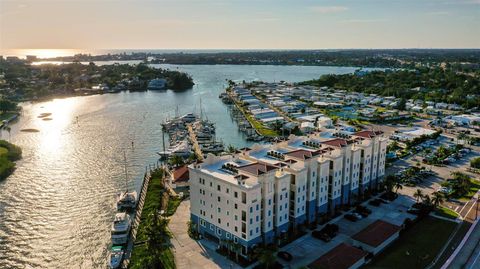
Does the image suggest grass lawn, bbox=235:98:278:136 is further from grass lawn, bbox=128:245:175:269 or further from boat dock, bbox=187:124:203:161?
grass lawn, bbox=128:245:175:269

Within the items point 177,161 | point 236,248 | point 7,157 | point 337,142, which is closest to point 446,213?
point 337,142

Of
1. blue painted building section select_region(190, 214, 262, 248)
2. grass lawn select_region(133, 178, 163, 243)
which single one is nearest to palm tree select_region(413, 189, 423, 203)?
blue painted building section select_region(190, 214, 262, 248)

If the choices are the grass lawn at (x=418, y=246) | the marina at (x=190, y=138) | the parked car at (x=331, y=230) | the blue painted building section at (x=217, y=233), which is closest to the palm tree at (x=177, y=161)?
the marina at (x=190, y=138)

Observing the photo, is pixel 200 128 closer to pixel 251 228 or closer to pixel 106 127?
pixel 106 127

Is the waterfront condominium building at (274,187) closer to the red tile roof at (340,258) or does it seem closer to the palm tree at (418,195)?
the red tile roof at (340,258)

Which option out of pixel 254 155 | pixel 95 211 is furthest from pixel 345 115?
pixel 95 211

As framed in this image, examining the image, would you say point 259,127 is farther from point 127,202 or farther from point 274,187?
point 274,187
